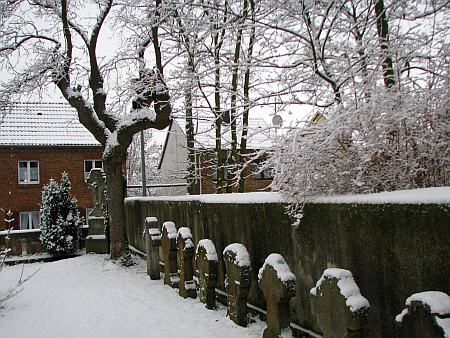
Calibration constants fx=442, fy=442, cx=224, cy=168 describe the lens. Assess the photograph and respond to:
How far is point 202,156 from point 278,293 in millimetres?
11261

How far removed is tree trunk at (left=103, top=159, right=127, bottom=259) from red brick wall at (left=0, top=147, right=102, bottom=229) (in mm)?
15839

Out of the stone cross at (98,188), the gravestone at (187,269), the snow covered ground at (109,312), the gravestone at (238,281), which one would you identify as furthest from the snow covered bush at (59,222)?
the gravestone at (238,281)

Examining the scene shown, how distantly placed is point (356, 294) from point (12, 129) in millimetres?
26829

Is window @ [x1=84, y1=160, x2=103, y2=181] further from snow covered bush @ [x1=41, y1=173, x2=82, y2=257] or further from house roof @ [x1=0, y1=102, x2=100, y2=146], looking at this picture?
snow covered bush @ [x1=41, y1=173, x2=82, y2=257]

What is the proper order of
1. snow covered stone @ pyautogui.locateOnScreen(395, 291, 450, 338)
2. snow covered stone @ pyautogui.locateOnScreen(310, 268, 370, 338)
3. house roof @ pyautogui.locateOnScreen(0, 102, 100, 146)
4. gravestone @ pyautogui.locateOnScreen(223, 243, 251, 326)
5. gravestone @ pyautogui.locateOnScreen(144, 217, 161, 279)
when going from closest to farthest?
snow covered stone @ pyautogui.locateOnScreen(395, 291, 450, 338)
snow covered stone @ pyautogui.locateOnScreen(310, 268, 370, 338)
gravestone @ pyautogui.locateOnScreen(223, 243, 251, 326)
gravestone @ pyautogui.locateOnScreen(144, 217, 161, 279)
house roof @ pyautogui.locateOnScreen(0, 102, 100, 146)

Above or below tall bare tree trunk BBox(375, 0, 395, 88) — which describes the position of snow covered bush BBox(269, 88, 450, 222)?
below

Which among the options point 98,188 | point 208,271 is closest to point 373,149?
point 208,271

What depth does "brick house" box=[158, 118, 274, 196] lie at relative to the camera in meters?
7.80

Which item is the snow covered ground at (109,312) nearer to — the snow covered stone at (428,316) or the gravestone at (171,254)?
the gravestone at (171,254)

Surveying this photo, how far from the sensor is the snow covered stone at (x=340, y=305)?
10.7ft

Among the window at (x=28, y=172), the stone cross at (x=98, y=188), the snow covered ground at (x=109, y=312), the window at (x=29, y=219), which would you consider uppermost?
the window at (x=28, y=172)

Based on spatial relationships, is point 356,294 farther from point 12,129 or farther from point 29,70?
point 12,129

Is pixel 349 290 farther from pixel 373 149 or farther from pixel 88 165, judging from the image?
pixel 88 165

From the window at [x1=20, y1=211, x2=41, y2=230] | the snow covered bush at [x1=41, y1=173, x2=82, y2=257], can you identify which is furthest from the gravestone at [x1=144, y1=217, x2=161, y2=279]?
the window at [x1=20, y1=211, x2=41, y2=230]
